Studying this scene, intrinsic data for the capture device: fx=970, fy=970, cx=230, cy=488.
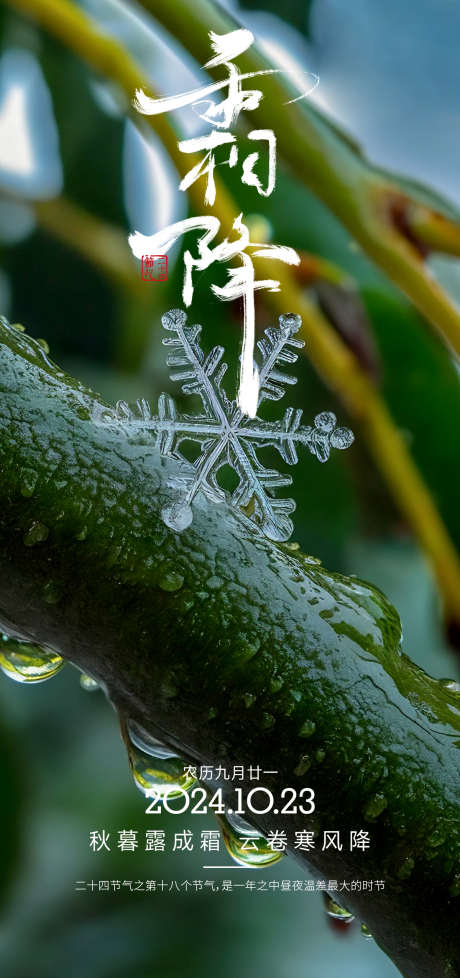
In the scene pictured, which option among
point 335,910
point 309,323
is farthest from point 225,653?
point 309,323

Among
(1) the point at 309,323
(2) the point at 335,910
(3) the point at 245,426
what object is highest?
(1) the point at 309,323

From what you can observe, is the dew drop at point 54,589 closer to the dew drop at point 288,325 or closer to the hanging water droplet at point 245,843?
the hanging water droplet at point 245,843

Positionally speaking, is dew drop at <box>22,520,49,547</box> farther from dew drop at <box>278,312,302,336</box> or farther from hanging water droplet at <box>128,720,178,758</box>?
dew drop at <box>278,312,302,336</box>

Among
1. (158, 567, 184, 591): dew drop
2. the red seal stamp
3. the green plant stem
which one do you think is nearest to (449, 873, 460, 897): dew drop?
(158, 567, 184, 591): dew drop

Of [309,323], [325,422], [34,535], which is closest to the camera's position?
[34,535]

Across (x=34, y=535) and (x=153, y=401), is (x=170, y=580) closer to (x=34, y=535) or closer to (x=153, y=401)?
(x=34, y=535)

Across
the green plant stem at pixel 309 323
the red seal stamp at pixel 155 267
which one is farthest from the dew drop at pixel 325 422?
the red seal stamp at pixel 155 267

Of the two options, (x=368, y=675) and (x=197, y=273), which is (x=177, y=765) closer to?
(x=368, y=675)
